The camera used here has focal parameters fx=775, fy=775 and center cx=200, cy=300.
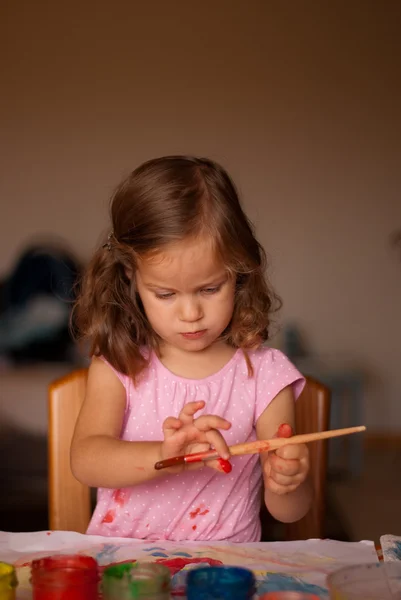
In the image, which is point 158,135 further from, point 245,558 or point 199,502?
point 245,558

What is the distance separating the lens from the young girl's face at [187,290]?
106 centimetres

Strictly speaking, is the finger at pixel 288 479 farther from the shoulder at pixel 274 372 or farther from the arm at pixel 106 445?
the shoulder at pixel 274 372

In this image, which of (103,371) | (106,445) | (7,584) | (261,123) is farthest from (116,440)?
(261,123)

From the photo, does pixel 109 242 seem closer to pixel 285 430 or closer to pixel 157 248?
pixel 157 248

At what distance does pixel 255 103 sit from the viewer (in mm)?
4297

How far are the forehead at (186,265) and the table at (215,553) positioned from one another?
34cm

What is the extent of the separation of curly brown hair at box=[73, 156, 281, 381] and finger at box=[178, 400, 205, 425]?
0.25 meters

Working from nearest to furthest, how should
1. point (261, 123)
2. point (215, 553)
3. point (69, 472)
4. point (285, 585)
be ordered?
1. point (285, 585)
2. point (215, 553)
3. point (69, 472)
4. point (261, 123)

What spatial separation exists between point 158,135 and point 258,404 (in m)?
3.27

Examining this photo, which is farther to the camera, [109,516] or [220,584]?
[109,516]

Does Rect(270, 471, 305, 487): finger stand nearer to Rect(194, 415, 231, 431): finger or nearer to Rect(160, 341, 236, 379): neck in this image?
Rect(194, 415, 231, 431): finger

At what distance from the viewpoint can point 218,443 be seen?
890 mm

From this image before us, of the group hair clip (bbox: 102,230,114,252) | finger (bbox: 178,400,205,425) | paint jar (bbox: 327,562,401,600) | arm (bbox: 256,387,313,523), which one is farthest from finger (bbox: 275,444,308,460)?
hair clip (bbox: 102,230,114,252)

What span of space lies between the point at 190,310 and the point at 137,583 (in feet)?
1.60
